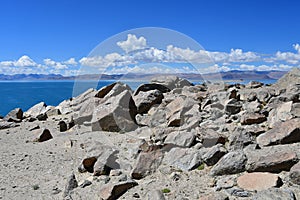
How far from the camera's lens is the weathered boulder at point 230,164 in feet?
23.7

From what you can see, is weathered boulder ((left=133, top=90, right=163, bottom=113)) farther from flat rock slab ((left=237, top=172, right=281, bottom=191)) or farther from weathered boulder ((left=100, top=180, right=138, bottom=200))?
flat rock slab ((left=237, top=172, right=281, bottom=191))

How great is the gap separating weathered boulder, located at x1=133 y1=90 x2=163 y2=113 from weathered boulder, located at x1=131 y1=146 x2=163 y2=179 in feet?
22.1

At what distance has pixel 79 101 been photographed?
72.1ft

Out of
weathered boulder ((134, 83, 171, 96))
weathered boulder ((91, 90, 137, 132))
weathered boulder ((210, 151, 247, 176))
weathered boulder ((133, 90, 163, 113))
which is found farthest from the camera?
weathered boulder ((134, 83, 171, 96))

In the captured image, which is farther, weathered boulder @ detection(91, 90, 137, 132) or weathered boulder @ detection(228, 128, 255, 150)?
weathered boulder @ detection(91, 90, 137, 132)

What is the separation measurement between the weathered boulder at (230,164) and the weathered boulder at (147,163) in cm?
174

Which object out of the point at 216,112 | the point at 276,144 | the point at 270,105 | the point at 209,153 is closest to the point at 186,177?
the point at 209,153

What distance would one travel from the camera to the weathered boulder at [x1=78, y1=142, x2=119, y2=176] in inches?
348

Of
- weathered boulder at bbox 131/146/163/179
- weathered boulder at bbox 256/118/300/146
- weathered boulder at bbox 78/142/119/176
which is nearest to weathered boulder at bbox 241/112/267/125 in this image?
weathered boulder at bbox 256/118/300/146

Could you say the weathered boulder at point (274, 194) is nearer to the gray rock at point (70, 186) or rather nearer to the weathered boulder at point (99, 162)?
the weathered boulder at point (99, 162)

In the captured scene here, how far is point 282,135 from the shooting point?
8.15m

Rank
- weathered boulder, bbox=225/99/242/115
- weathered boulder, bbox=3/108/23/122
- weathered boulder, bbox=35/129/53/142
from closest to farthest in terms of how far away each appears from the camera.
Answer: weathered boulder, bbox=225/99/242/115
weathered boulder, bbox=35/129/53/142
weathered boulder, bbox=3/108/23/122

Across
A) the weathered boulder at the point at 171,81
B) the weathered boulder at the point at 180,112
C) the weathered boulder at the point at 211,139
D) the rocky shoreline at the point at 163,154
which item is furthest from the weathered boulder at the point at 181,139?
the weathered boulder at the point at 171,81

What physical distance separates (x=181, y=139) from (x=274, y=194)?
4.28 meters
